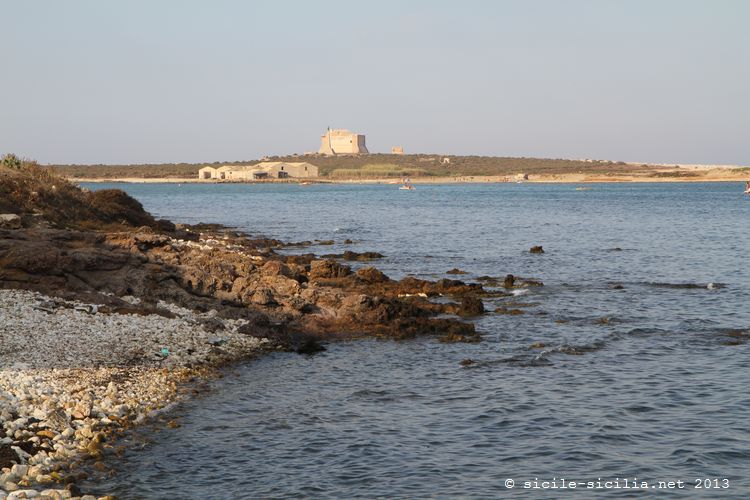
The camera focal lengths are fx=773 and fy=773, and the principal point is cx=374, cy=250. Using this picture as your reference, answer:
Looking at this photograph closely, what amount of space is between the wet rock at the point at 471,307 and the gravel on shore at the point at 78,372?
7.31 metres

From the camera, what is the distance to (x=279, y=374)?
1672cm

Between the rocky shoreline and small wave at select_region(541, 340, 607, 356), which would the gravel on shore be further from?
small wave at select_region(541, 340, 607, 356)

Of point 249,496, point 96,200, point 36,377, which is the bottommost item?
point 249,496

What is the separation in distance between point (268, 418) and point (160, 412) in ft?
6.17

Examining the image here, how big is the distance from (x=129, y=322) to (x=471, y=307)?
10.5 m

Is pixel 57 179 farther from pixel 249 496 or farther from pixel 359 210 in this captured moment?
pixel 359 210

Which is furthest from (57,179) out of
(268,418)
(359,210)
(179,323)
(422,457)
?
(359,210)

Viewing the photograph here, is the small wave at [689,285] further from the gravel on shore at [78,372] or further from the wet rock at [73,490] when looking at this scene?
the wet rock at [73,490]

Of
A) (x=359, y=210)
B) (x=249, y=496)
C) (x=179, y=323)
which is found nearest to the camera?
(x=249, y=496)

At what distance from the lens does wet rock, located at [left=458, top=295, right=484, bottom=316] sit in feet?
77.6

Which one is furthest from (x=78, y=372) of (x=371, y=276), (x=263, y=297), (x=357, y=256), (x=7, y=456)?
(x=357, y=256)

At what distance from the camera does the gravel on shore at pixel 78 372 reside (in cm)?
1093

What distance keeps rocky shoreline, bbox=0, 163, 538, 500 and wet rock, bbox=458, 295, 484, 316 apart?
0.22 ft

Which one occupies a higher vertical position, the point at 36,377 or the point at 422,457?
the point at 36,377
